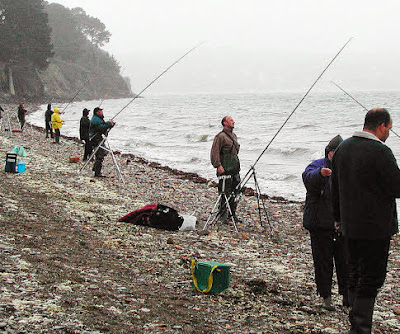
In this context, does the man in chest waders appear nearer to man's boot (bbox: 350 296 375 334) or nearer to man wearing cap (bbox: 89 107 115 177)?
man wearing cap (bbox: 89 107 115 177)

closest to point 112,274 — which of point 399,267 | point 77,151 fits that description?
point 399,267

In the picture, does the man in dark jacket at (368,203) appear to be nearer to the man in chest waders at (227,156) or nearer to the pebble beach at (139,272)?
the pebble beach at (139,272)

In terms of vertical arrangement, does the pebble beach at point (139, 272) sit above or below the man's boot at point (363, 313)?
below

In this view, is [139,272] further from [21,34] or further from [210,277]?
[21,34]

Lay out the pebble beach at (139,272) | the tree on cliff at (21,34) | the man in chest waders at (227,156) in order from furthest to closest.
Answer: the tree on cliff at (21,34) < the man in chest waders at (227,156) < the pebble beach at (139,272)

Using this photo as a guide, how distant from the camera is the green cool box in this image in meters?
5.54

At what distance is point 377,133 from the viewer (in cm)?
412

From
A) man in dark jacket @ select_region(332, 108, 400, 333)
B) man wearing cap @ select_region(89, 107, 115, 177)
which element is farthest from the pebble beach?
man wearing cap @ select_region(89, 107, 115, 177)

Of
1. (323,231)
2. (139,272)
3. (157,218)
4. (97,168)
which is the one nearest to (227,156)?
(157,218)

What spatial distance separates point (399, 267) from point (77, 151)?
51.7 feet

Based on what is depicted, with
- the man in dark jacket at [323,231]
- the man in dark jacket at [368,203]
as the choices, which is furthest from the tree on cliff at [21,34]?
the man in dark jacket at [368,203]

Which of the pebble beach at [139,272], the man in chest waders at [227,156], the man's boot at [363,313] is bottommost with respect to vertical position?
the pebble beach at [139,272]

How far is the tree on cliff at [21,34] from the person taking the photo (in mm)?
59312

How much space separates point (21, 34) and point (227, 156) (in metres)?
58.1
